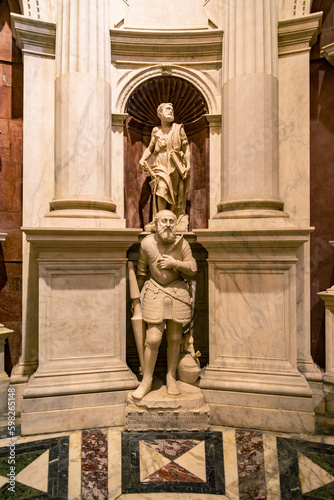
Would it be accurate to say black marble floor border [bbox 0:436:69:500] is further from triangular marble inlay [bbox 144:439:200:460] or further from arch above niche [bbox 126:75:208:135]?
arch above niche [bbox 126:75:208:135]

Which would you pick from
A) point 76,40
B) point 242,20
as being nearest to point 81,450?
point 76,40

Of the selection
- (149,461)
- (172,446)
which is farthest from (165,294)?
(149,461)

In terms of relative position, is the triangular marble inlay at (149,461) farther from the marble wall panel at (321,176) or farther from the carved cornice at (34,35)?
the carved cornice at (34,35)

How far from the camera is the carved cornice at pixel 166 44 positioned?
481 cm

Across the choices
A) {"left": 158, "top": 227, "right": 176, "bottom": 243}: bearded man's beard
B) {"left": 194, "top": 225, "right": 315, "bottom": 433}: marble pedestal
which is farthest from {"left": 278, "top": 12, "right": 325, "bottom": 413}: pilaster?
{"left": 158, "top": 227, "right": 176, "bottom": 243}: bearded man's beard

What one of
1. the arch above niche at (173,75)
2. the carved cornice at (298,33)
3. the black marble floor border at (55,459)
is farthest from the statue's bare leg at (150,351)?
the carved cornice at (298,33)

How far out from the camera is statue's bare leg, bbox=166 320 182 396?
3973 millimetres

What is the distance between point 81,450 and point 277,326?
7.70 feet

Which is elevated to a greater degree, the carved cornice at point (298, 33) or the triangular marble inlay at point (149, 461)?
the carved cornice at point (298, 33)

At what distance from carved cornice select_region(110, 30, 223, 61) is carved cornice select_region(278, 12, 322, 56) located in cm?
80

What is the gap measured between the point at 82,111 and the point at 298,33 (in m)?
2.94

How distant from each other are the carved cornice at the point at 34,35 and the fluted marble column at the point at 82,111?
10.6 inches

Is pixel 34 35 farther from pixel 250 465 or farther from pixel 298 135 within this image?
pixel 250 465

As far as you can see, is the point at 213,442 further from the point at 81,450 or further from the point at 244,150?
the point at 244,150
